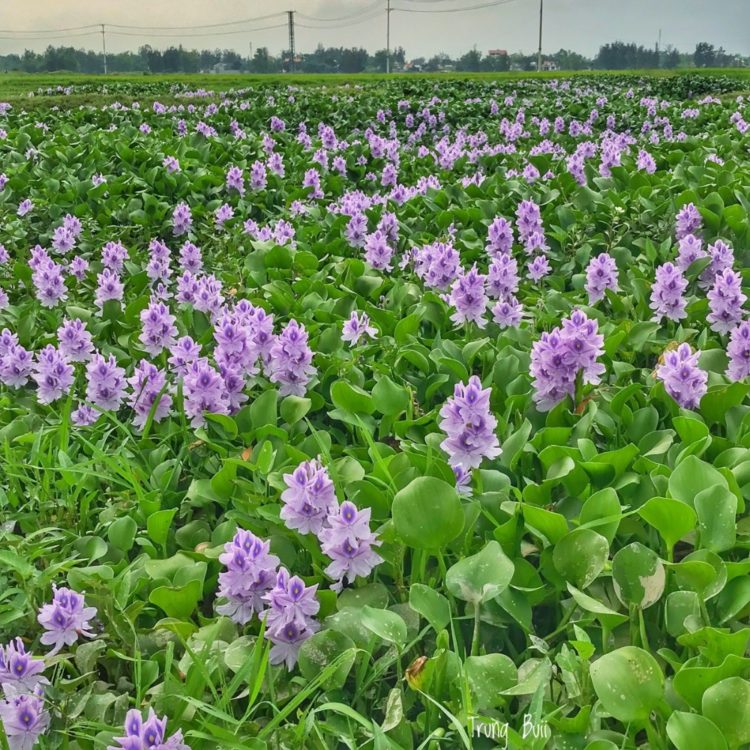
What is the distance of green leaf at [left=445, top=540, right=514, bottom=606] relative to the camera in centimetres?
170

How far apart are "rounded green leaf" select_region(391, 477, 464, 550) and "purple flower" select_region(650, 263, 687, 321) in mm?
1835

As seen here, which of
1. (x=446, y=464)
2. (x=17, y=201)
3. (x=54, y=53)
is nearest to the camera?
(x=446, y=464)

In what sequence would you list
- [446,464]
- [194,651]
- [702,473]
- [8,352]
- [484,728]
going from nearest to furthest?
[484,728], [194,651], [702,473], [446,464], [8,352]

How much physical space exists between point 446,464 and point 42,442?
1488 millimetres

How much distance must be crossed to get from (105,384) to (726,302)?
2247 millimetres

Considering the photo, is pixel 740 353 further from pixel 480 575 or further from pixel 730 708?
pixel 730 708

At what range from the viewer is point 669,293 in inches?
127

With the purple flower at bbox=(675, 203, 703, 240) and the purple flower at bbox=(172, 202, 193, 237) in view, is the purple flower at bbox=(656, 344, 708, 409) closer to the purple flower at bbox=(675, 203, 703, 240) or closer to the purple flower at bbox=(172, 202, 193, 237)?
A: the purple flower at bbox=(675, 203, 703, 240)

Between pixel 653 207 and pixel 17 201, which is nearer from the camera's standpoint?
pixel 653 207

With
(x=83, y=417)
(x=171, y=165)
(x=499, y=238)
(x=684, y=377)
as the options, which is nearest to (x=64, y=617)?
(x=83, y=417)

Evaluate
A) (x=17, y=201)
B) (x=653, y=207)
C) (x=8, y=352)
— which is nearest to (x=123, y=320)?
(x=8, y=352)

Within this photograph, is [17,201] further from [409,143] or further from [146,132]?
[409,143]

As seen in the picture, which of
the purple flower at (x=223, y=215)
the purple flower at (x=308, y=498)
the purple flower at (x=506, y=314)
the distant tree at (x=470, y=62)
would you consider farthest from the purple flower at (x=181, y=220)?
the distant tree at (x=470, y=62)

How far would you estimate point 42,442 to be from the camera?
2791 millimetres
